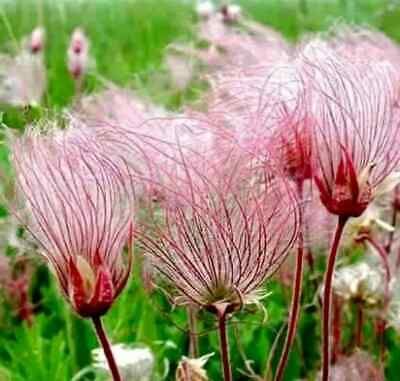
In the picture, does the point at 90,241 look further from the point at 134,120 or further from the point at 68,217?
the point at 134,120

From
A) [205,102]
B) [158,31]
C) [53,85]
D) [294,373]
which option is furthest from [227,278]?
[158,31]

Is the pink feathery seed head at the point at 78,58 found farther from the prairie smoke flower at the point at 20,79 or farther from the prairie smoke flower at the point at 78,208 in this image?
the prairie smoke flower at the point at 78,208

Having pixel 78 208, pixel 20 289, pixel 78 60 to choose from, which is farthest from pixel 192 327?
pixel 78 60

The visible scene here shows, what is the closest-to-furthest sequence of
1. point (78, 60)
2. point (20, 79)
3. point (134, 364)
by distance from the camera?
point (134, 364) → point (20, 79) → point (78, 60)

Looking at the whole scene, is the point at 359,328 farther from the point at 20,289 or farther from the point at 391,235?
the point at 20,289

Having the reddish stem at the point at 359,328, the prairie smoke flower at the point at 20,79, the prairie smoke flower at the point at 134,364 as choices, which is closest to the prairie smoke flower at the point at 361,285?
the reddish stem at the point at 359,328

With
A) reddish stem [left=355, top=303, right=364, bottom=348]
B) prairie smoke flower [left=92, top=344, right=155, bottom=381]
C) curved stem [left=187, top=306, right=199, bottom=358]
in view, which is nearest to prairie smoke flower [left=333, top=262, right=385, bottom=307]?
reddish stem [left=355, top=303, right=364, bottom=348]
